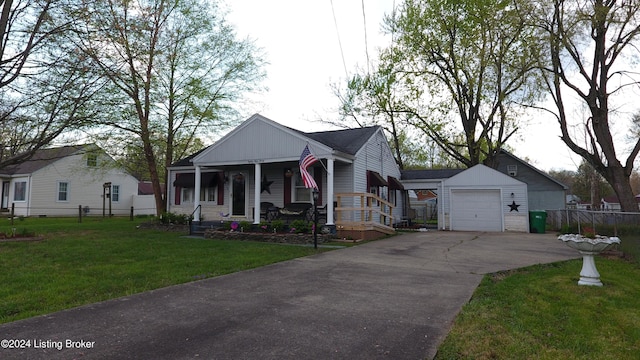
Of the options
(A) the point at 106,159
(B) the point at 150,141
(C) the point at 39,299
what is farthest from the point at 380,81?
(C) the point at 39,299

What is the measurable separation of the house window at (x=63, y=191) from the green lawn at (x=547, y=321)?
95.8ft

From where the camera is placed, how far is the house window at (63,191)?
25609 millimetres

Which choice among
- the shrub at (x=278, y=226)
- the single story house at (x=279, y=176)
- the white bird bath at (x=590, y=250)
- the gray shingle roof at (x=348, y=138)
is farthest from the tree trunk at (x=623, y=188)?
the shrub at (x=278, y=226)

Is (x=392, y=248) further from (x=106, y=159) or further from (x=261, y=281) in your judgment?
(x=106, y=159)

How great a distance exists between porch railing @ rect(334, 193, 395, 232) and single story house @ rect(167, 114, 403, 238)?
0.12 feet

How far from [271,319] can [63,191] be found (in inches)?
1118

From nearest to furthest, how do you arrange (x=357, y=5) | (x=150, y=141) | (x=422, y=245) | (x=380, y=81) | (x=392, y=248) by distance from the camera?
(x=357, y=5)
(x=392, y=248)
(x=422, y=245)
(x=150, y=141)
(x=380, y=81)

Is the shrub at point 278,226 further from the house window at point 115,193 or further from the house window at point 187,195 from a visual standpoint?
the house window at point 115,193

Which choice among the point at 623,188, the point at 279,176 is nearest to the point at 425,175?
the point at 623,188

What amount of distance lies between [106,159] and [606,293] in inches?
840

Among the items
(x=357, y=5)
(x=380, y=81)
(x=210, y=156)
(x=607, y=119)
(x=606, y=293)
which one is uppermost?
(x=380, y=81)

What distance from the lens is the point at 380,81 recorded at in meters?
24.1

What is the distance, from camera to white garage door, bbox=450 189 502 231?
1755 cm

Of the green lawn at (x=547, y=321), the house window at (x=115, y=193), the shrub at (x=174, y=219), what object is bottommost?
the green lawn at (x=547, y=321)
